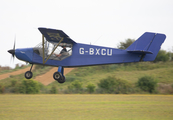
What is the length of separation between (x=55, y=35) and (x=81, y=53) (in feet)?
5.58

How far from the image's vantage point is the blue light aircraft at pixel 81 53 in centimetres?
1157

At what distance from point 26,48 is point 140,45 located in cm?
641

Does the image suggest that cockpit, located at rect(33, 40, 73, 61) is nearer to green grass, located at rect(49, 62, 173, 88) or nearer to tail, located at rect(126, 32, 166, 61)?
tail, located at rect(126, 32, 166, 61)

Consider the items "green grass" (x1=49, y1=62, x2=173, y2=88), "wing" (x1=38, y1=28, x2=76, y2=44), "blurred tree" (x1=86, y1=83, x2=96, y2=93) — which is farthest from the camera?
"green grass" (x1=49, y1=62, x2=173, y2=88)

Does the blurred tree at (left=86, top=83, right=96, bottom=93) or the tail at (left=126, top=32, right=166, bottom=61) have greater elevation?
the tail at (left=126, top=32, right=166, bottom=61)

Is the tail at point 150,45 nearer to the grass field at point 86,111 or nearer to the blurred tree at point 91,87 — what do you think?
the grass field at point 86,111

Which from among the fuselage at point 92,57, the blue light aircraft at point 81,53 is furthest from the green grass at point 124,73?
the fuselage at point 92,57

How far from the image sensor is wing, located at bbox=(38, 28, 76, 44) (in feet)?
36.7

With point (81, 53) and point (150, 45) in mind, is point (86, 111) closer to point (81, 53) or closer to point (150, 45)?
point (81, 53)

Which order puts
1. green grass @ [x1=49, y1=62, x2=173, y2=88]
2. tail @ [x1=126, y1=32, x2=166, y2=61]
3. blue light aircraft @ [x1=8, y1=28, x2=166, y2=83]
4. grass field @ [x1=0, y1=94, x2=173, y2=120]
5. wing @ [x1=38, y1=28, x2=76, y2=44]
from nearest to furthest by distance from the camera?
wing @ [x1=38, y1=28, x2=76, y2=44], tail @ [x1=126, y1=32, x2=166, y2=61], blue light aircraft @ [x1=8, y1=28, x2=166, y2=83], grass field @ [x1=0, y1=94, x2=173, y2=120], green grass @ [x1=49, y1=62, x2=173, y2=88]

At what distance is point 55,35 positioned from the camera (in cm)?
1157

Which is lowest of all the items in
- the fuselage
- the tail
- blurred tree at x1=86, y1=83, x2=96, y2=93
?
blurred tree at x1=86, y1=83, x2=96, y2=93

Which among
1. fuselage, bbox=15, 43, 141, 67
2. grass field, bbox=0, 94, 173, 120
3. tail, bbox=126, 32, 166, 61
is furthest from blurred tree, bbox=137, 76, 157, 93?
fuselage, bbox=15, 43, 141, 67

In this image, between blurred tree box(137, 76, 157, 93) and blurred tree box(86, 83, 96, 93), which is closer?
blurred tree box(86, 83, 96, 93)
